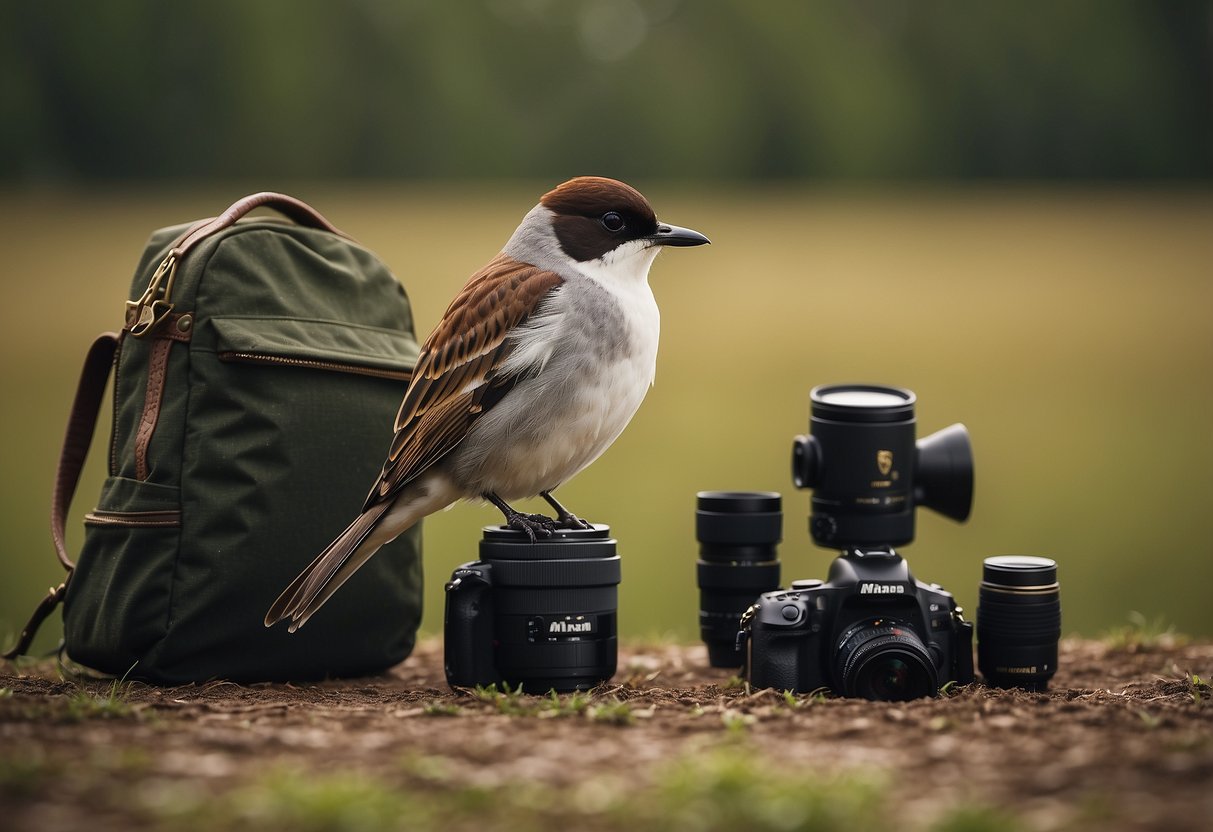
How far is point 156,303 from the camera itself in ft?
16.5

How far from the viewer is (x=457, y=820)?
2.89 meters

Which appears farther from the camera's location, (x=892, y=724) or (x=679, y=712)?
(x=679, y=712)

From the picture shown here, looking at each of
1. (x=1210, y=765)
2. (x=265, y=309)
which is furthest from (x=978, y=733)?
(x=265, y=309)

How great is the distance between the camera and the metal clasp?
198 inches

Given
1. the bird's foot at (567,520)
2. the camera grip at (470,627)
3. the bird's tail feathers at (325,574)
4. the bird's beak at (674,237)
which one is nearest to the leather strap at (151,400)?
the bird's tail feathers at (325,574)

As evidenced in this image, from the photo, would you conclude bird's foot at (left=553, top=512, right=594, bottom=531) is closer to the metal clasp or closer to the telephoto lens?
the telephoto lens

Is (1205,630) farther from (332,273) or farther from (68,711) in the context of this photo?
(68,711)

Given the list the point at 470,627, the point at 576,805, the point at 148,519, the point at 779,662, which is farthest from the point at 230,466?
the point at 576,805

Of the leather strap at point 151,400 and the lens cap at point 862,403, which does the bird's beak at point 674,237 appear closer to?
the lens cap at point 862,403

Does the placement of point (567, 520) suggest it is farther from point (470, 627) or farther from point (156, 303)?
point (156, 303)

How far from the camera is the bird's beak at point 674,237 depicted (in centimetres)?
524

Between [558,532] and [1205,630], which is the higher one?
[558,532]

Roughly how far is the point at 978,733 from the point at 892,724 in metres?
0.27

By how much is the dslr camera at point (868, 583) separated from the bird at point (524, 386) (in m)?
0.84
